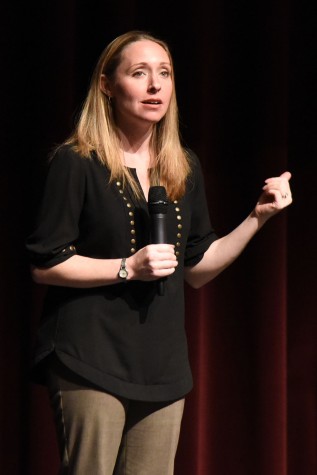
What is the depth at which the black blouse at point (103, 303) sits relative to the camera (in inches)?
59.7

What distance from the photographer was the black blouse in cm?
152

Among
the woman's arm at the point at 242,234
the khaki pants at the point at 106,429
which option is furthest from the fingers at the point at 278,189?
the khaki pants at the point at 106,429

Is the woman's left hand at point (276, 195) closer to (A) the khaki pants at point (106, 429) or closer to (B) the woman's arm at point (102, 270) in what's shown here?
(B) the woman's arm at point (102, 270)

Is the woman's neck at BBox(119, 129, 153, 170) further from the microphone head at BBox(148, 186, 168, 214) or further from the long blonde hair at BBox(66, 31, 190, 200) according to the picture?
the microphone head at BBox(148, 186, 168, 214)

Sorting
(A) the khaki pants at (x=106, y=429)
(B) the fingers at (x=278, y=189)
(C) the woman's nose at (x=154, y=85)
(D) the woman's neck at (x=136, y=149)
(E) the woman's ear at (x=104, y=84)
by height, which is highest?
(E) the woman's ear at (x=104, y=84)

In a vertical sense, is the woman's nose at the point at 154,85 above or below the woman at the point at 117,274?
above

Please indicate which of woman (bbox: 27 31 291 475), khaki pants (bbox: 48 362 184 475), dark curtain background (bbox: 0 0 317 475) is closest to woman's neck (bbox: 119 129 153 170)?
woman (bbox: 27 31 291 475)

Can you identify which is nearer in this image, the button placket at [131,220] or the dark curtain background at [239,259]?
the button placket at [131,220]

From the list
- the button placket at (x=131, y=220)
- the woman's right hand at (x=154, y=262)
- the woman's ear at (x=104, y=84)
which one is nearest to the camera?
the woman's right hand at (x=154, y=262)

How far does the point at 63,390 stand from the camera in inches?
59.4

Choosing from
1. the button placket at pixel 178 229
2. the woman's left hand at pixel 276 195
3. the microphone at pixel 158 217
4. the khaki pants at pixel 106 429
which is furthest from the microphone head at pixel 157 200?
the khaki pants at pixel 106 429

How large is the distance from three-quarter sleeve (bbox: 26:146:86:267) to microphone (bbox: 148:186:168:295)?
5.5 inches

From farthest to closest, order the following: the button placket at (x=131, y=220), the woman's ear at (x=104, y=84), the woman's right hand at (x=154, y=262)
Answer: the woman's ear at (x=104, y=84) < the button placket at (x=131, y=220) < the woman's right hand at (x=154, y=262)

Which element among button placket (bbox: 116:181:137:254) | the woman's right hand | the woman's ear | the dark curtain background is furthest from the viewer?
the dark curtain background
